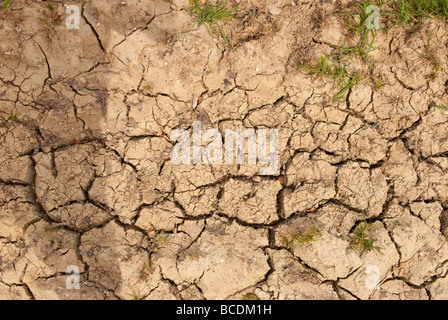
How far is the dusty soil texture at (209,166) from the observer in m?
2.69

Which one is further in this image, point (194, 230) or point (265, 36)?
point (265, 36)

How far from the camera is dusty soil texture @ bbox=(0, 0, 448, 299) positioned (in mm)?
2689

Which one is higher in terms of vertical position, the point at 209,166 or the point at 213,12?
the point at 213,12

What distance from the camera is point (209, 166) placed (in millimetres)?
2867

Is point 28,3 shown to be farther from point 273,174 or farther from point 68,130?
point 273,174

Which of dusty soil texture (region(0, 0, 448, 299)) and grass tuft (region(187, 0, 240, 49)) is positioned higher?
grass tuft (region(187, 0, 240, 49))

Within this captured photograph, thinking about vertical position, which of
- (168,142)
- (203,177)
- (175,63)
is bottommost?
(203,177)

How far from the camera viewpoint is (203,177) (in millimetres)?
2850

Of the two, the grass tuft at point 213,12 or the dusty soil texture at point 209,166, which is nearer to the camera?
the dusty soil texture at point 209,166

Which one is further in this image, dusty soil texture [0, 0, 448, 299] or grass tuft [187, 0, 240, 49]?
grass tuft [187, 0, 240, 49]

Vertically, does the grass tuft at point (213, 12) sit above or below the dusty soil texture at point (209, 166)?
above

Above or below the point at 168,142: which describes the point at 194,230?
below

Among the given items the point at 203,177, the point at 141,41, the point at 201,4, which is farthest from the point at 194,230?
the point at 201,4

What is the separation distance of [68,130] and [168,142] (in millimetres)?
779
